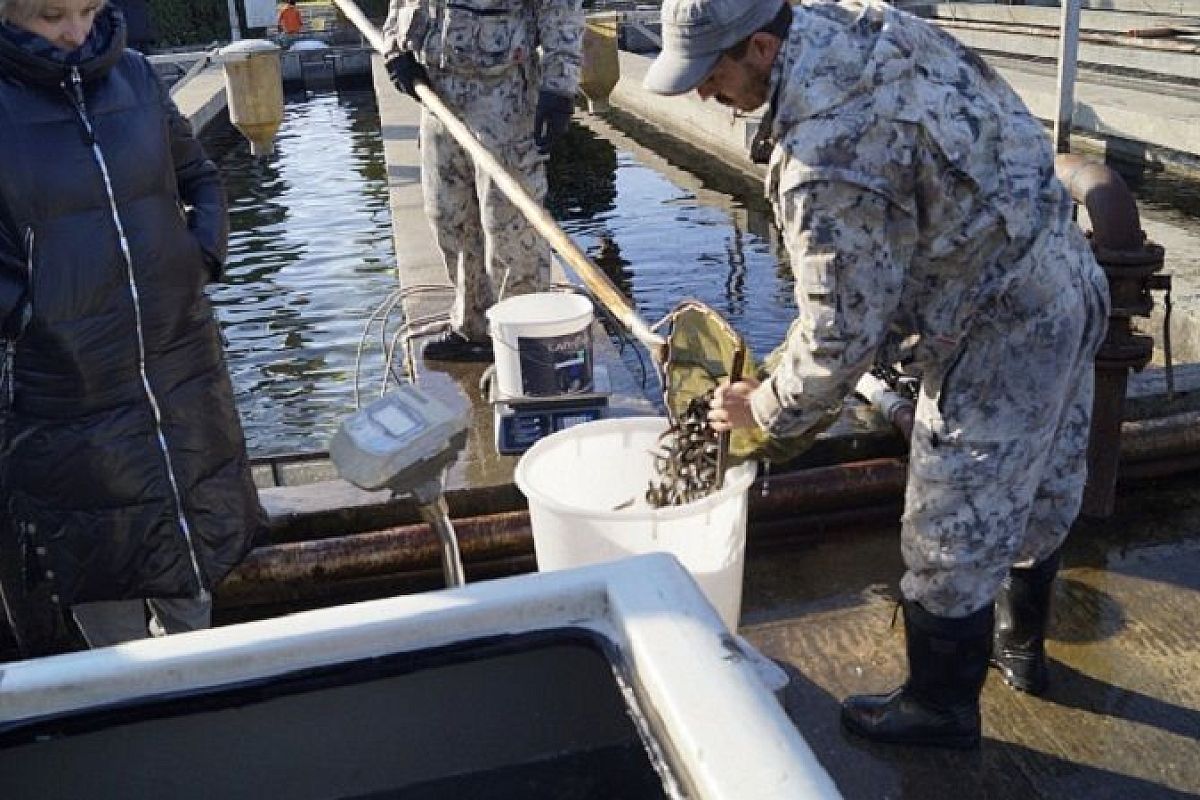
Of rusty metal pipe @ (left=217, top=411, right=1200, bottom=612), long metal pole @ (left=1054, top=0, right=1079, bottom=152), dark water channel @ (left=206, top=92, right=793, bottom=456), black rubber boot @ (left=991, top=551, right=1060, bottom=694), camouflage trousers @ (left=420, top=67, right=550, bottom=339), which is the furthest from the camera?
dark water channel @ (left=206, top=92, right=793, bottom=456)

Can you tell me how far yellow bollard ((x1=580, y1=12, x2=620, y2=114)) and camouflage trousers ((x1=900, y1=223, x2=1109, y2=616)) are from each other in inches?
402

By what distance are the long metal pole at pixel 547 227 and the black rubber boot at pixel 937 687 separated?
111 cm

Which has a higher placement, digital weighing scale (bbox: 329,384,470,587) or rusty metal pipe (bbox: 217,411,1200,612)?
digital weighing scale (bbox: 329,384,470,587)

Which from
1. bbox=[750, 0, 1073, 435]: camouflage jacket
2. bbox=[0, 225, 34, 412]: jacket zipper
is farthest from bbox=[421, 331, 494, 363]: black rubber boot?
bbox=[750, 0, 1073, 435]: camouflage jacket

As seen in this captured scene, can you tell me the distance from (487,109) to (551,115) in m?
0.32

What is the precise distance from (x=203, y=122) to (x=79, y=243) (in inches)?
550

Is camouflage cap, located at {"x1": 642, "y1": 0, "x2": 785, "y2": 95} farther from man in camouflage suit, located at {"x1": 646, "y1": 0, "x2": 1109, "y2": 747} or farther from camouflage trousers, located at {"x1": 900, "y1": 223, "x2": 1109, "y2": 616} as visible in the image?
camouflage trousers, located at {"x1": 900, "y1": 223, "x2": 1109, "y2": 616}

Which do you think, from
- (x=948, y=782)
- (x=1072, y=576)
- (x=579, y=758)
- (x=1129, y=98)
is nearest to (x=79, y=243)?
(x=579, y=758)

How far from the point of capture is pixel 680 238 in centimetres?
955

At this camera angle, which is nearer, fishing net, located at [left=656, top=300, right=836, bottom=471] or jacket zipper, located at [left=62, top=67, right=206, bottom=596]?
jacket zipper, located at [left=62, top=67, right=206, bottom=596]

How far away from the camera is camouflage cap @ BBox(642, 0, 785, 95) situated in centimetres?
234

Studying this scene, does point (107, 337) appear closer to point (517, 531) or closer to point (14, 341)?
point (14, 341)

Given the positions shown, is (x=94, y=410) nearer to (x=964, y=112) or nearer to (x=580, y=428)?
(x=580, y=428)

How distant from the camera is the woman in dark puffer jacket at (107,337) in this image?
2.78 meters
